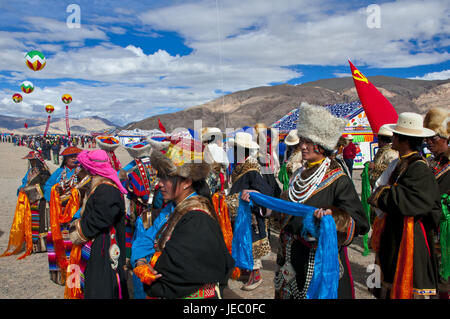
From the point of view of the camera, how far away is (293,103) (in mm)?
95938

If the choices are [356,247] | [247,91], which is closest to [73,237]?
[356,247]

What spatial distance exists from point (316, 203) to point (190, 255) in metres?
1.33

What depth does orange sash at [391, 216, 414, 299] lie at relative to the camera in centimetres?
300

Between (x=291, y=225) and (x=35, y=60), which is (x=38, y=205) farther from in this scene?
(x=35, y=60)

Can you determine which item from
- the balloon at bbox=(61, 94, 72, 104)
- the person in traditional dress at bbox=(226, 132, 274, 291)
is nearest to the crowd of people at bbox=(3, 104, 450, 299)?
the person in traditional dress at bbox=(226, 132, 274, 291)

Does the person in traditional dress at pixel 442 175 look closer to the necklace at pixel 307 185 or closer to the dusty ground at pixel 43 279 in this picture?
the dusty ground at pixel 43 279

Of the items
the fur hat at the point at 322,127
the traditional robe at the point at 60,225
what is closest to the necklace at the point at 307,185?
the fur hat at the point at 322,127

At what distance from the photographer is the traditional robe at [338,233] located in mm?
2695

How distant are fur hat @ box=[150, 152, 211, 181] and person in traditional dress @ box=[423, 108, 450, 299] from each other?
2.93m

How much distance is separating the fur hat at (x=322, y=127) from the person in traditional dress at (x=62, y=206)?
102 inches

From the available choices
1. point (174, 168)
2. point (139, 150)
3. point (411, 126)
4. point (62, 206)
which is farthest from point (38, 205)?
point (411, 126)

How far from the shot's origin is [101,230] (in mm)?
3385
